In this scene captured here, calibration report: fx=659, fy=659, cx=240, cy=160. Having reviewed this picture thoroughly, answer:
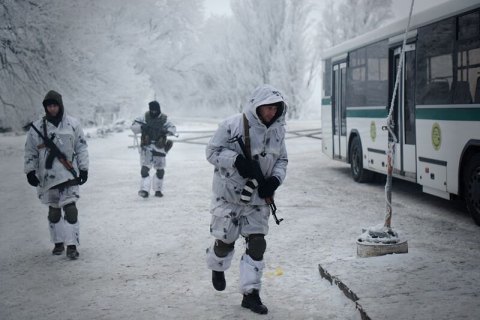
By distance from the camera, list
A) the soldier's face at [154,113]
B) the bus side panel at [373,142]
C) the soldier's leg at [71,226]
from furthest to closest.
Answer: the bus side panel at [373,142]
the soldier's face at [154,113]
the soldier's leg at [71,226]

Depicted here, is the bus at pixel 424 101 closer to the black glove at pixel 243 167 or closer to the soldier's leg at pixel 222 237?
the black glove at pixel 243 167

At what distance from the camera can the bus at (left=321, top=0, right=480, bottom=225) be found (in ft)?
29.2

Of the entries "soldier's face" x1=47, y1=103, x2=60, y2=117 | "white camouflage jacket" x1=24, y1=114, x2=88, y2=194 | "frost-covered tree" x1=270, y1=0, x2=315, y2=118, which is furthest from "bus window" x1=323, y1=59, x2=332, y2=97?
"frost-covered tree" x1=270, y1=0, x2=315, y2=118

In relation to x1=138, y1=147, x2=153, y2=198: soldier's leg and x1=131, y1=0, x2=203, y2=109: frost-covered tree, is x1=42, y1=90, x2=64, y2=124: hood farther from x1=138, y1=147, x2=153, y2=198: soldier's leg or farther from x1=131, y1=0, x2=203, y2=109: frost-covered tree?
x1=131, y1=0, x2=203, y2=109: frost-covered tree

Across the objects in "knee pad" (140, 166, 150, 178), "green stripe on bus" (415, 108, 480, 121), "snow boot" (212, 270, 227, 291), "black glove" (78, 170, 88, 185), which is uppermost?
"green stripe on bus" (415, 108, 480, 121)

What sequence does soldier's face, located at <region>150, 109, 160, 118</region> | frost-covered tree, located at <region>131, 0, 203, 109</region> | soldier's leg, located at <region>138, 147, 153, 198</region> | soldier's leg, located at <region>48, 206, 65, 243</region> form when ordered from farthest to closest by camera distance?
frost-covered tree, located at <region>131, 0, 203, 109</region> → soldier's face, located at <region>150, 109, 160, 118</region> → soldier's leg, located at <region>138, 147, 153, 198</region> → soldier's leg, located at <region>48, 206, 65, 243</region>

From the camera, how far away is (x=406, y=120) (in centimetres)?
1102

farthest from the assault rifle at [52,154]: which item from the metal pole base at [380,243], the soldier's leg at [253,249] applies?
the metal pole base at [380,243]

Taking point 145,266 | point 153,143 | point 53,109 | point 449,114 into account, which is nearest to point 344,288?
point 145,266

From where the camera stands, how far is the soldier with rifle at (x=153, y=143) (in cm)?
1197

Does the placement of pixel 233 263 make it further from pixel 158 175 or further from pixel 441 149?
pixel 158 175

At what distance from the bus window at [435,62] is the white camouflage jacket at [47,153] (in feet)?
17.4

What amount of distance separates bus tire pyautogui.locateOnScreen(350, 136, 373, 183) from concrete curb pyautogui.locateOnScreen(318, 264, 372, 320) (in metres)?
7.59

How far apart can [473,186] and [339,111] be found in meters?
6.50
